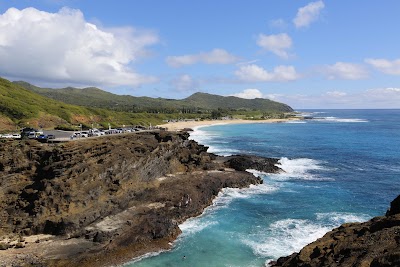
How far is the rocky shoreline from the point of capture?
34.9 m

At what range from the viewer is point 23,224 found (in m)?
38.9

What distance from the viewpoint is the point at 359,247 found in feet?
67.2

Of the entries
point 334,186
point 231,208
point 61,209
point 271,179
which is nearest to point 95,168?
point 61,209

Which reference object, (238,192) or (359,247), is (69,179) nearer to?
(238,192)

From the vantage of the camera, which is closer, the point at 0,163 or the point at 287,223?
the point at 287,223

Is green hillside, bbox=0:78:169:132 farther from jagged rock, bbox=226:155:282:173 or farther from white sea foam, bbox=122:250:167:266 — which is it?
white sea foam, bbox=122:250:167:266

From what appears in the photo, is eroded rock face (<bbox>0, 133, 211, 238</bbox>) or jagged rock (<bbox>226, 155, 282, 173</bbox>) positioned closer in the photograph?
eroded rock face (<bbox>0, 133, 211, 238</bbox>)

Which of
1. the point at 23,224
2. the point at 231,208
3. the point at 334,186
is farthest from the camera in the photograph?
the point at 334,186

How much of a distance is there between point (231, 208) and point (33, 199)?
25.9 metres

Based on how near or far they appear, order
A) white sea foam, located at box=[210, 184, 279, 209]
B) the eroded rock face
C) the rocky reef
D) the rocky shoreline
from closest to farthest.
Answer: the rocky reef
the rocky shoreline
the eroded rock face
white sea foam, located at box=[210, 184, 279, 209]

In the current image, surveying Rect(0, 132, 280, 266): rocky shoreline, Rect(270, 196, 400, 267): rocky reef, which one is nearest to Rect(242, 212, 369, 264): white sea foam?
Rect(0, 132, 280, 266): rocky shoreline

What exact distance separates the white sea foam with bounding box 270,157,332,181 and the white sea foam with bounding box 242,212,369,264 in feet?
68.5

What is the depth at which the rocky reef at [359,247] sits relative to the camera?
18.3m

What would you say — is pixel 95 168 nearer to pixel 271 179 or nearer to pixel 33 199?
pixel 33 199
